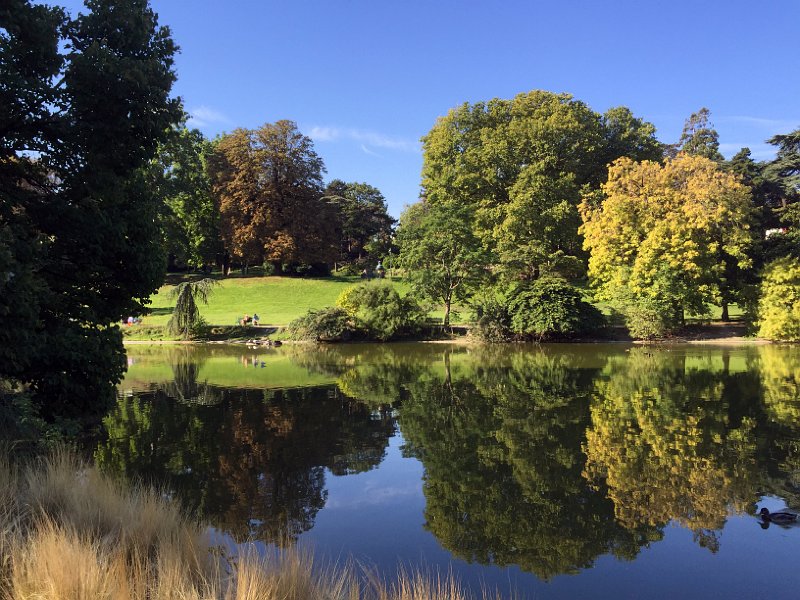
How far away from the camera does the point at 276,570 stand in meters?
4.29

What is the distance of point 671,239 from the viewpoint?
2967cm

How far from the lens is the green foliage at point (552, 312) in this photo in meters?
29.0

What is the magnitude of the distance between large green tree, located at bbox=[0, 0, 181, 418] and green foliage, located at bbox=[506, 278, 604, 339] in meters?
22.2

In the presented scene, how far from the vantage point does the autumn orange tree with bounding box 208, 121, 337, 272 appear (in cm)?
5112

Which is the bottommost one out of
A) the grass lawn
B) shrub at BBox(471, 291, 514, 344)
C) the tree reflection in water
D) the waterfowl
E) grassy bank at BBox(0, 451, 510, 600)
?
the waterfowl

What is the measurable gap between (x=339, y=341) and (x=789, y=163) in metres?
29.4

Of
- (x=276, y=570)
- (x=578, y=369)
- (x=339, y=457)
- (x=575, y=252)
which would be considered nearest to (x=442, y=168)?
(x=575, y=252)

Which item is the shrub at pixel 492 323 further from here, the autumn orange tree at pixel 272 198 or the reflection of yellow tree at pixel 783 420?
the autumn orange tree at pixel 272 198

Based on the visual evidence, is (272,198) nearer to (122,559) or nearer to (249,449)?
(249,449)

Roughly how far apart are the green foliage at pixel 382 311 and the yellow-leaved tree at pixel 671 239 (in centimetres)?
1057

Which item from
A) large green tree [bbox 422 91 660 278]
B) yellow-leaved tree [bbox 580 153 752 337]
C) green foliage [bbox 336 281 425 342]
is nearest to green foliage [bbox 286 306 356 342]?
green foliage [bbox 336 281 425 342]

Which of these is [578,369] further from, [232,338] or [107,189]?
[232,338]

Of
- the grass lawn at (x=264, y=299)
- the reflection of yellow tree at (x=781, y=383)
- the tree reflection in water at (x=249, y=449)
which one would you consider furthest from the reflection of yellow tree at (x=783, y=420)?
the grass lawn at (x=264, y=299)

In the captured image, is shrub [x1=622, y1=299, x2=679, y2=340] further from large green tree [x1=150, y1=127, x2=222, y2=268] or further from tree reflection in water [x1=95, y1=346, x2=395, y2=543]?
large green tree [x1=150, y1=127, x2=222, y2=268]
